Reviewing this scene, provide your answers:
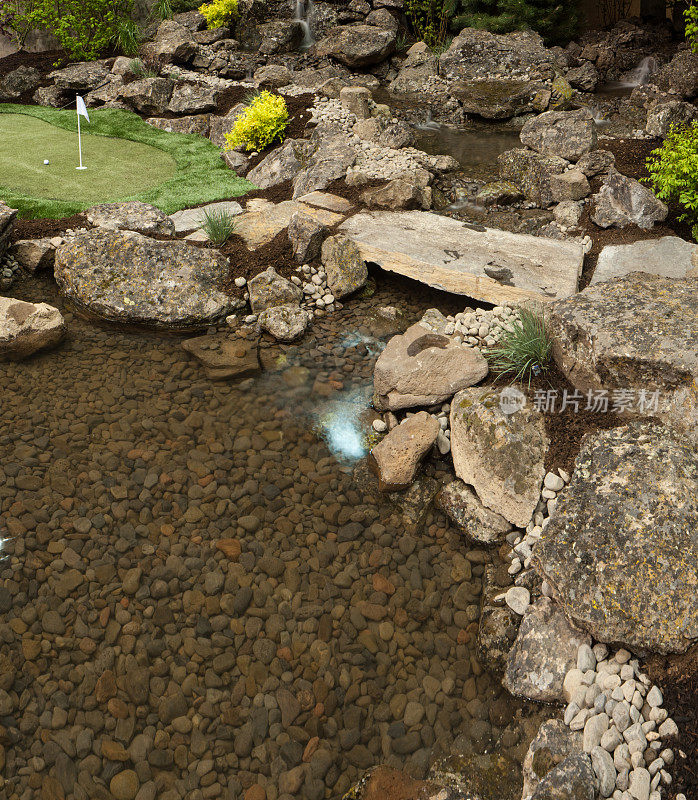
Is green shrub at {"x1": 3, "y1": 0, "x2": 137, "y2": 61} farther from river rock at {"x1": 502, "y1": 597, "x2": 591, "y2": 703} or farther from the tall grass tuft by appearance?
river rock at {"x1": 502, "y1": 597, "x2": 591, "y2": 703}

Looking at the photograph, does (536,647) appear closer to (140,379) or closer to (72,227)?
(140,379)

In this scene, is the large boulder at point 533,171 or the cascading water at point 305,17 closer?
the large boulder at point 533,171

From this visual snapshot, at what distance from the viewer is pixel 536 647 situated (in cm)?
390

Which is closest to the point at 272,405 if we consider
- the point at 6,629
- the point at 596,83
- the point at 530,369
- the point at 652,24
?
the point at 530,369

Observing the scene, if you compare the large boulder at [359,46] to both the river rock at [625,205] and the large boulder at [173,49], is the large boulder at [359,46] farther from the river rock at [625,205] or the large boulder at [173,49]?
the river rock at [625,205]

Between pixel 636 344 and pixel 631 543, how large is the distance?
5.40 ft

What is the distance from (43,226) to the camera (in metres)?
8.50

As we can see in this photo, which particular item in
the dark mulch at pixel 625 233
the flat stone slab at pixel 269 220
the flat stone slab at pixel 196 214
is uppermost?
the dark mulch at pixel 625 233

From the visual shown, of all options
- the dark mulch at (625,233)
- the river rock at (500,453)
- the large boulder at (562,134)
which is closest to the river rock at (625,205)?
the dark mulch at (625,233)

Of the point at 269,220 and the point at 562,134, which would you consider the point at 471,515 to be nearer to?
the point at 269,220

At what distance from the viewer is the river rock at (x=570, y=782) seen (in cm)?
313

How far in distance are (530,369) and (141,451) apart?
11.3ft

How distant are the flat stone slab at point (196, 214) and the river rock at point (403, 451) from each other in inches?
191

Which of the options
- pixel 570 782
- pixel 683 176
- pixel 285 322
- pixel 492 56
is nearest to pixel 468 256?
pixel 285 322
